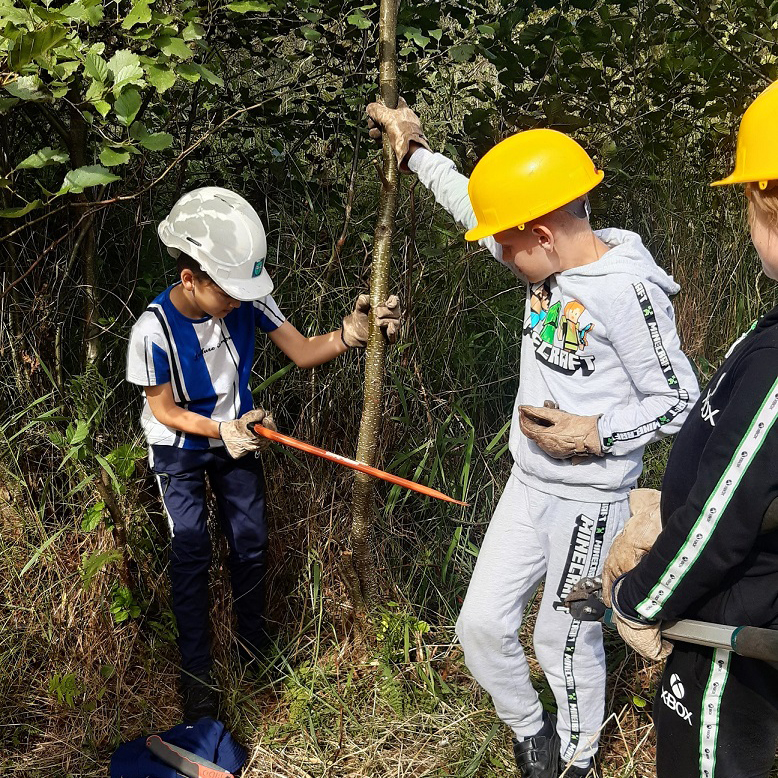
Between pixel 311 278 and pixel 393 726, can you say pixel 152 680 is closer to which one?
pixel 393 726

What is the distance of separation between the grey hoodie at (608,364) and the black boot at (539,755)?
2.59 feet

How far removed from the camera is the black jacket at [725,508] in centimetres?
149

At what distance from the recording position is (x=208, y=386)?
2.60 meters

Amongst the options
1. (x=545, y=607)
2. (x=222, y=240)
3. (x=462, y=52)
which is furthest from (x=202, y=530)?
(x=462, y=52)

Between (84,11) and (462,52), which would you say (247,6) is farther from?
(462,52)

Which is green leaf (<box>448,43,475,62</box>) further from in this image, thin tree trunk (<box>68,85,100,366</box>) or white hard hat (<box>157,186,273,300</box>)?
thin tree trunk (<box>68,85,100,366</box>)

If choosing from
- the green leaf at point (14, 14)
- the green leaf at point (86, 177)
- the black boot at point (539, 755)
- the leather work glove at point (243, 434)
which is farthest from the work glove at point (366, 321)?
the black boot at point (539, 755)

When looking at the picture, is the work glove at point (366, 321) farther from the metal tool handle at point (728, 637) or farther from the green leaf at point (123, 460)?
the metal tool handle at point (728, 637)

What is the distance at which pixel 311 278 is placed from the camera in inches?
130

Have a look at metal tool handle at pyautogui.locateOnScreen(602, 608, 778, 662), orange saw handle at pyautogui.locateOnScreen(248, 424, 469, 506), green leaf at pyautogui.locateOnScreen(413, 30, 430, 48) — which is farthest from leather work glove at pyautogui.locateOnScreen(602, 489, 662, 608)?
green leaf at pyautogui.locateOnScreen(413, 30, 430, 48)

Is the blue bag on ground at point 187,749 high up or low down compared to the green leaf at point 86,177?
down

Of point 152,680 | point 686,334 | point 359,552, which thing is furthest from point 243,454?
point 686,334

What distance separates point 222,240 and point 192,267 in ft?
0.45

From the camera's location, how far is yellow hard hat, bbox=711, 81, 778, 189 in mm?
1565
